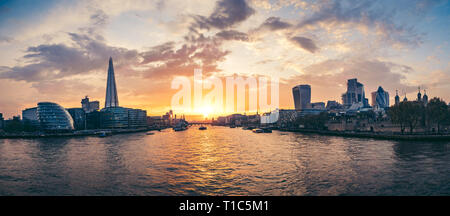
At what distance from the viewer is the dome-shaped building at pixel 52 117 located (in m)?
131

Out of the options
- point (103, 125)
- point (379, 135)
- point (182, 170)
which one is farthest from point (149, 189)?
point (103, 125)

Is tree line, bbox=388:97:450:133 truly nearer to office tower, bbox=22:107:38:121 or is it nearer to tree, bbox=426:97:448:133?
tree, bbox=426:97:448:133

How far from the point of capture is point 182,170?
28.5 meters

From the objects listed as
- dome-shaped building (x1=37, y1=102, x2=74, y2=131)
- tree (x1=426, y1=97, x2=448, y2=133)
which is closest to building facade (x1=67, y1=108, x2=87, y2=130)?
dome-shaped building (x1=37, y1=102, x2=74, y2=131)

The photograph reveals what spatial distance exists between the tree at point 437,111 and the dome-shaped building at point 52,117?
166 m

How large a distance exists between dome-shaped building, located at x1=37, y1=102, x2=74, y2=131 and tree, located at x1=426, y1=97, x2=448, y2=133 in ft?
543

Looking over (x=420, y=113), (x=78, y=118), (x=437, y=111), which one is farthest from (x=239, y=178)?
(x=78, y=118)

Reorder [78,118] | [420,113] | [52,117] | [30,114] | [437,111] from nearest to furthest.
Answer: [437,111], [420,113], [52,117], [30,114], [78,118]

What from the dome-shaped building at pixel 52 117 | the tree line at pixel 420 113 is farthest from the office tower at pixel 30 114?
the tree line at pixel 420 113

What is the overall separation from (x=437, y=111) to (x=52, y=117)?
6715 inches

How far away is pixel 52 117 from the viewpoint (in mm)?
132250

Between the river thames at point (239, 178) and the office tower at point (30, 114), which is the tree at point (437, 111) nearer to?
the river thames at point (239, 178)

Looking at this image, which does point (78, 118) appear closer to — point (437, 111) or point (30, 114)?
point (30, 114)
